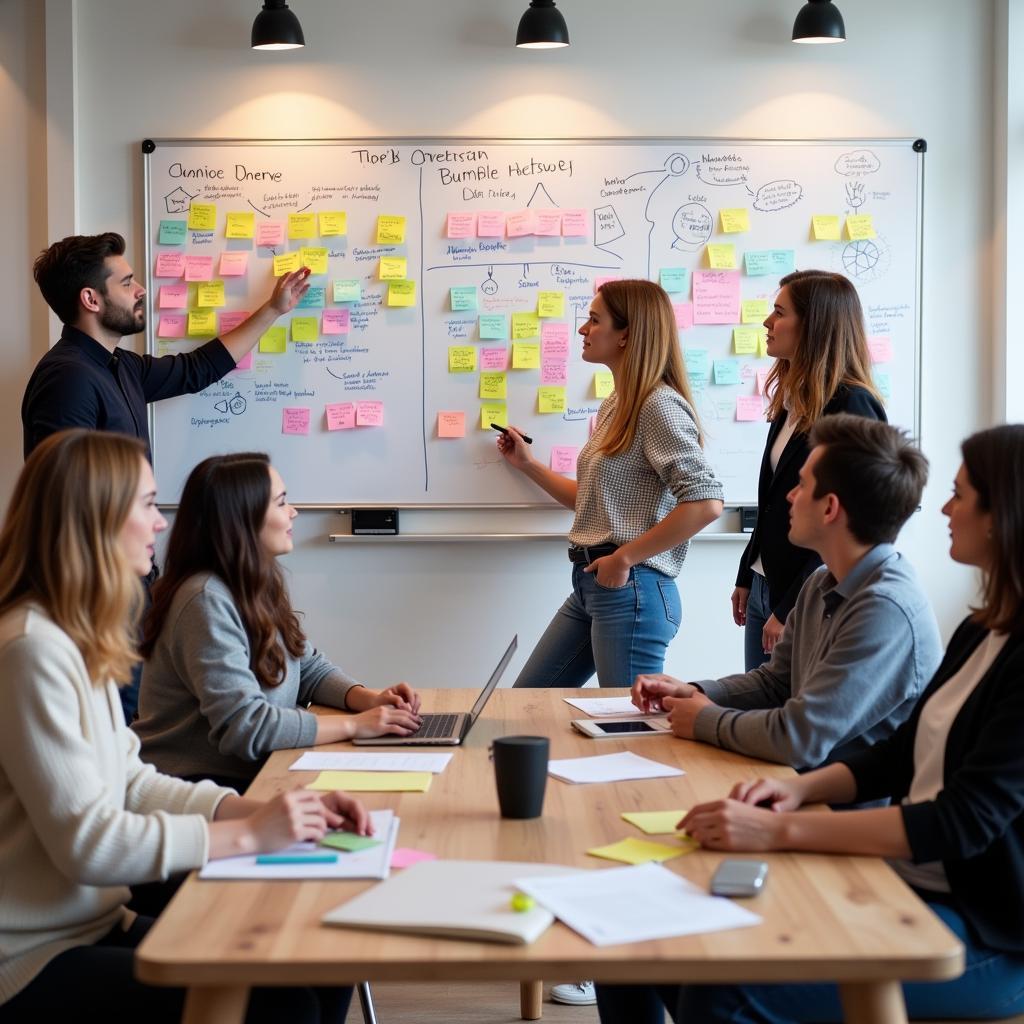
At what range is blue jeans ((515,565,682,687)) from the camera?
323 centimetres

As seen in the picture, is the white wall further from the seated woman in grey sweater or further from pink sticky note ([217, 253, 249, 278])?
the seated woman in grey sweater

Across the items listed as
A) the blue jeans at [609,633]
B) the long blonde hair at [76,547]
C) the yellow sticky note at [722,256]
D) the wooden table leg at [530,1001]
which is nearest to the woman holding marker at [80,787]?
the long blonde hair at [76,547]

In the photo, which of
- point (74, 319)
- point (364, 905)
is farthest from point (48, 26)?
point (364, 905)

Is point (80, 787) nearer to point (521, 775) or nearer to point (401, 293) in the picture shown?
point (521, 775)

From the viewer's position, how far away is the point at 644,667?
10.6 ft

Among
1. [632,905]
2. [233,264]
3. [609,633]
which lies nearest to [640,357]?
[609,633]

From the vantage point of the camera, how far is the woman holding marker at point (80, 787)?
154 centimetres

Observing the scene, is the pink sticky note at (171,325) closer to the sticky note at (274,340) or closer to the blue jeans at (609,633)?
the sticky note at (274,340)

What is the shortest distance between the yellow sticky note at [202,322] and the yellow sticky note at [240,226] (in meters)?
0.25

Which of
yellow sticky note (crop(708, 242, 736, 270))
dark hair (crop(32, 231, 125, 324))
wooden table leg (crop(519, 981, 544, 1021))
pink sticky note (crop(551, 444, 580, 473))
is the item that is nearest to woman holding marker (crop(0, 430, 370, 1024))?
wooden table leg (crop(519, 981, 544, 1021))

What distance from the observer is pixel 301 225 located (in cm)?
397

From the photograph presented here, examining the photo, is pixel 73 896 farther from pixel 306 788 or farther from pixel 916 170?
pixel 916 170

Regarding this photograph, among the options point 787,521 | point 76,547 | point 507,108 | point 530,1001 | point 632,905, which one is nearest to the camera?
point 632,905

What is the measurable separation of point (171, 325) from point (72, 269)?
445 mm
